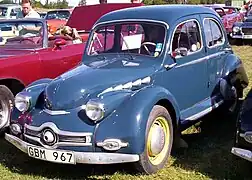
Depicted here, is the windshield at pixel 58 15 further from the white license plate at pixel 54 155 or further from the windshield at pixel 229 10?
the white license plate at pixel 54 155

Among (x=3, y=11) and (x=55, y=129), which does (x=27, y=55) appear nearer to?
(x=55, y=129)

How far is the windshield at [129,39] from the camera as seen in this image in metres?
5.39

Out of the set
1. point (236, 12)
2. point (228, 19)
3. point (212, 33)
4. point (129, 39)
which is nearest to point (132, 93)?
point (129, 39)

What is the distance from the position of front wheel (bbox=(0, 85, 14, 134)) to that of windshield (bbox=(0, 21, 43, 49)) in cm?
99

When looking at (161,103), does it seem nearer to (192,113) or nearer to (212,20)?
(192,113)

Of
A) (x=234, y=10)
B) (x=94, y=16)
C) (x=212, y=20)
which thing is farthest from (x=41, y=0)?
(x=212, y=20)

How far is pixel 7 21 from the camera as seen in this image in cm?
734

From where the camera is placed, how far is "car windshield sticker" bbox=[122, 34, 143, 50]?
547 centimetres

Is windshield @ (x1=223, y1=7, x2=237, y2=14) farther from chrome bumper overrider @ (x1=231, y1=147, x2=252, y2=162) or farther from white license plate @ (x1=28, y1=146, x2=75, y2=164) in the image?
white license plate @ (x1=28, y1=146, x2=75, y2=164)

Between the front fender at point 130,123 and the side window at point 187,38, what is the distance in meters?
1.17

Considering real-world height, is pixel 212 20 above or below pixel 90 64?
above

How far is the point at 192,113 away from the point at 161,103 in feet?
2.62

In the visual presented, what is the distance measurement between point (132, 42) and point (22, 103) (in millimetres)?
1513

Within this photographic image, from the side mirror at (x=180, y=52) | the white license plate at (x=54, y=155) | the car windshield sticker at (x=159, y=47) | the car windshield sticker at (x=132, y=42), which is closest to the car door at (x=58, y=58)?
the car windshield sticker at (x=132, y=42)
